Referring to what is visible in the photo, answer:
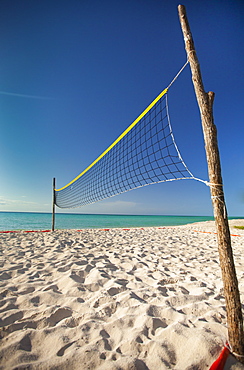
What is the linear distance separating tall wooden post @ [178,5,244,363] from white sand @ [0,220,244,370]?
0.18 meters

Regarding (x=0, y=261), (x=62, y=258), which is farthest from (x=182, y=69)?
(x=0, y=261)

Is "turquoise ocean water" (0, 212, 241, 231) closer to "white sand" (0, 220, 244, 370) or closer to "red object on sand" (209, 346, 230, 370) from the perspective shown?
"white sand" (0, 220, 244, 370)

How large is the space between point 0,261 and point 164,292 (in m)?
2.66

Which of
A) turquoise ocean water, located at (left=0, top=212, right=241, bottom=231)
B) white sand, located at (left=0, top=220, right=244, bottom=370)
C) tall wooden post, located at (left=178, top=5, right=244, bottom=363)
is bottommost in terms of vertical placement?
turquoise ocean water, located at (left=0, top=212, right=241, bottom=231)

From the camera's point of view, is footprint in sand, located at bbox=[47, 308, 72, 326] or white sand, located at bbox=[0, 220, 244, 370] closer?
white sand, located at bbox=[0, 220, 244, 370]

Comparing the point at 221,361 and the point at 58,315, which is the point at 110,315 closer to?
the point at 58,315

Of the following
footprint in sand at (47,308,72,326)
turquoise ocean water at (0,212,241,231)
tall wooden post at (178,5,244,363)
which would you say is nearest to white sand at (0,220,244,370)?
footprint in sand at (47,308,72,326)

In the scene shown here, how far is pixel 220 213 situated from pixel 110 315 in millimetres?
1301

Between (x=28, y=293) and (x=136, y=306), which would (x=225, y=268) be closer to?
(x=136, y=306)

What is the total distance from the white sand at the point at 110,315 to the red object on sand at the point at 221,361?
0.03 m

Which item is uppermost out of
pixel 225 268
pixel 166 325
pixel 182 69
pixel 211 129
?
pixel 182 69

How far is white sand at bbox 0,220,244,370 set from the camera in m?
1.16

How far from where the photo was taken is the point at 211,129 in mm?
1319

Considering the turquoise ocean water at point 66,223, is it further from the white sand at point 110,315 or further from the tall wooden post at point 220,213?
the tall wooden post at point 220,213
